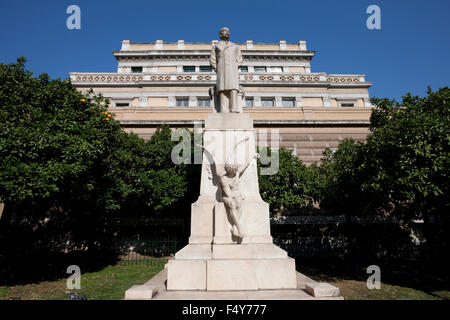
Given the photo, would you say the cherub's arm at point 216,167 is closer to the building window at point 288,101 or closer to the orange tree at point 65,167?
the orange tree at point 65,167

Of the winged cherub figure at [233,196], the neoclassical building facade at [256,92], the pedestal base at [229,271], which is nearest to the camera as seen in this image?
the pedestal base at [229,271]

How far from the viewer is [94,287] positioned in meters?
10.5

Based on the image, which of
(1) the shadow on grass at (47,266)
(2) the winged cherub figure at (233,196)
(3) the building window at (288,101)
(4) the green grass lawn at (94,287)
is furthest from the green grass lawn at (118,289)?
(3) the building window at (288,101)

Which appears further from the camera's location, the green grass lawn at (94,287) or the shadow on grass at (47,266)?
the shadow on grass at (47,266)

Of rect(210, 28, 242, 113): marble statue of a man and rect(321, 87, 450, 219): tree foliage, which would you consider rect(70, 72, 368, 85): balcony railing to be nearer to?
rect(321, 87, 450, 219): tree foliage

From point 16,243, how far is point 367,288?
70.7 ft

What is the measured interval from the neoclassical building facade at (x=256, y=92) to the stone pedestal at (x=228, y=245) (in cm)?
976

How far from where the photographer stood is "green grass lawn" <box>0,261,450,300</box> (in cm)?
945

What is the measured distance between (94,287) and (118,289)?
1.24m

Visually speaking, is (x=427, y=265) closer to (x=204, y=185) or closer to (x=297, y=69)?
(x=204, y=185)

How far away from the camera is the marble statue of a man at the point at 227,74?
26.2 ft

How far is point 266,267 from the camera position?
5809 millimetres

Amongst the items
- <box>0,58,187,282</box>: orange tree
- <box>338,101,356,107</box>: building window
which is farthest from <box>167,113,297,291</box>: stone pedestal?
<box>338,101,356,107</box>: building window

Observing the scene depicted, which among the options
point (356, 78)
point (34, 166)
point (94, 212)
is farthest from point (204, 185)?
point (356, 78)
